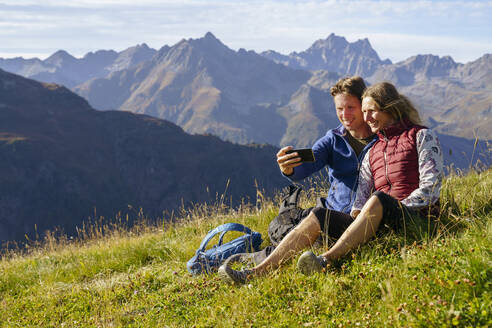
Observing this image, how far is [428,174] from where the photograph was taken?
14.2 ft

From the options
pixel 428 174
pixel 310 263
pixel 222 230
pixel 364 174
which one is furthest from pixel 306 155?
pixel 222 230

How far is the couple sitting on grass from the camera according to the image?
4.12 meters

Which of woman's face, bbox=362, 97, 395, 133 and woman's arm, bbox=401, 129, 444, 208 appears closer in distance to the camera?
woman's arm, bbox=401, 129, 444, 208

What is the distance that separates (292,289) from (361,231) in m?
0.99

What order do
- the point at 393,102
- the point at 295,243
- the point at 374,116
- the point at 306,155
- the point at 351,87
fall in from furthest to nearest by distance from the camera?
1. the point at 351,87
2. the point at 306,155
3. the point at 374,116
4. the point at 393,102
5. the point at 295,243

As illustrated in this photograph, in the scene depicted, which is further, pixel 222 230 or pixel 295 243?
pixel 222 230

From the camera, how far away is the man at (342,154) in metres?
5.26

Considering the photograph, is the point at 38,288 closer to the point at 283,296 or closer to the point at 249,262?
the point at 249,262

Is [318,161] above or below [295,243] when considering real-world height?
above

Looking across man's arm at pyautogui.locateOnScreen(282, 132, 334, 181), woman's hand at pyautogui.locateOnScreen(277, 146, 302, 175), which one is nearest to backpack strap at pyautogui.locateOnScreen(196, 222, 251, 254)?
man's arm at pyautogui.locateOnScreen(282, 132, 334, 181)

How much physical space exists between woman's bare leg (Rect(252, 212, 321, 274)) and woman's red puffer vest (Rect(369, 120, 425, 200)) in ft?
3.59

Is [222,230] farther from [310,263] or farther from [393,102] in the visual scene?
[393,102]

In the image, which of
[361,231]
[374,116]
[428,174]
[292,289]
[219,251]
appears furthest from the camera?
[219,251]

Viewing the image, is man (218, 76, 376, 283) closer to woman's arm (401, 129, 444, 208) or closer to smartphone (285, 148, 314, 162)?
smartphone (285, 148, 314, 162)
